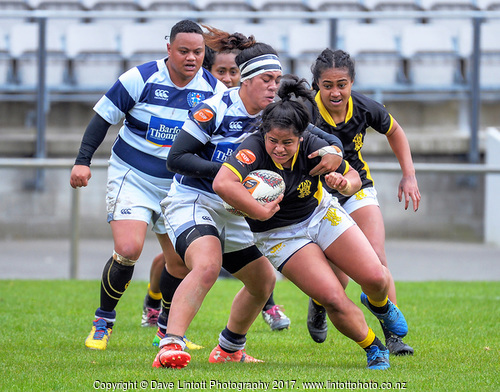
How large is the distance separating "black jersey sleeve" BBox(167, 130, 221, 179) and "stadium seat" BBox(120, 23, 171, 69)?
Answer: 8.35m

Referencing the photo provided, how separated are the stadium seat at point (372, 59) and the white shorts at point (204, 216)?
814cm

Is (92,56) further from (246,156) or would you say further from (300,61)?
(246,156)

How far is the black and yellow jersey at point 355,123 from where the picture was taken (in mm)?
5164

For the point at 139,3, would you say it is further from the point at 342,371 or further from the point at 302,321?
the point at 342,371

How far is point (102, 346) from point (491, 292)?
4.77 metres

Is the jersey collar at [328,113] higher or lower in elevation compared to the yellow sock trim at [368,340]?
higher

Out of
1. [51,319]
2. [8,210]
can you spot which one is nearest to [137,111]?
[51,319]

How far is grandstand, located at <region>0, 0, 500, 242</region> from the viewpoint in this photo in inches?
457

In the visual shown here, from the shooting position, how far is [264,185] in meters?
4.11

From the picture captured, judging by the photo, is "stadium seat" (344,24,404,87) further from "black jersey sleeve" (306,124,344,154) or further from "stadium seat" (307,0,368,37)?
"black jersey sleeve" (306,124,344,154)

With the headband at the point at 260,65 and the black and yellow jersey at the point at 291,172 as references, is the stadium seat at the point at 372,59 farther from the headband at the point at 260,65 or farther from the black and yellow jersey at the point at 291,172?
the black and yellow jersey at the point at 291,172

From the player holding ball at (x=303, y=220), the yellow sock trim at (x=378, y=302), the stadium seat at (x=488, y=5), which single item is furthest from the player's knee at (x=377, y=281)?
the stadium seat at (x=488, y=5)

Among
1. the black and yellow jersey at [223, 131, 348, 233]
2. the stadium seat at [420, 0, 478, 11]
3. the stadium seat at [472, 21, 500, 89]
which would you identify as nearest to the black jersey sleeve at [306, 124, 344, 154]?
the black and yellow jersey at [223, 131, 348, 233]

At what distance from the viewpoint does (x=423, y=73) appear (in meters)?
12.4
